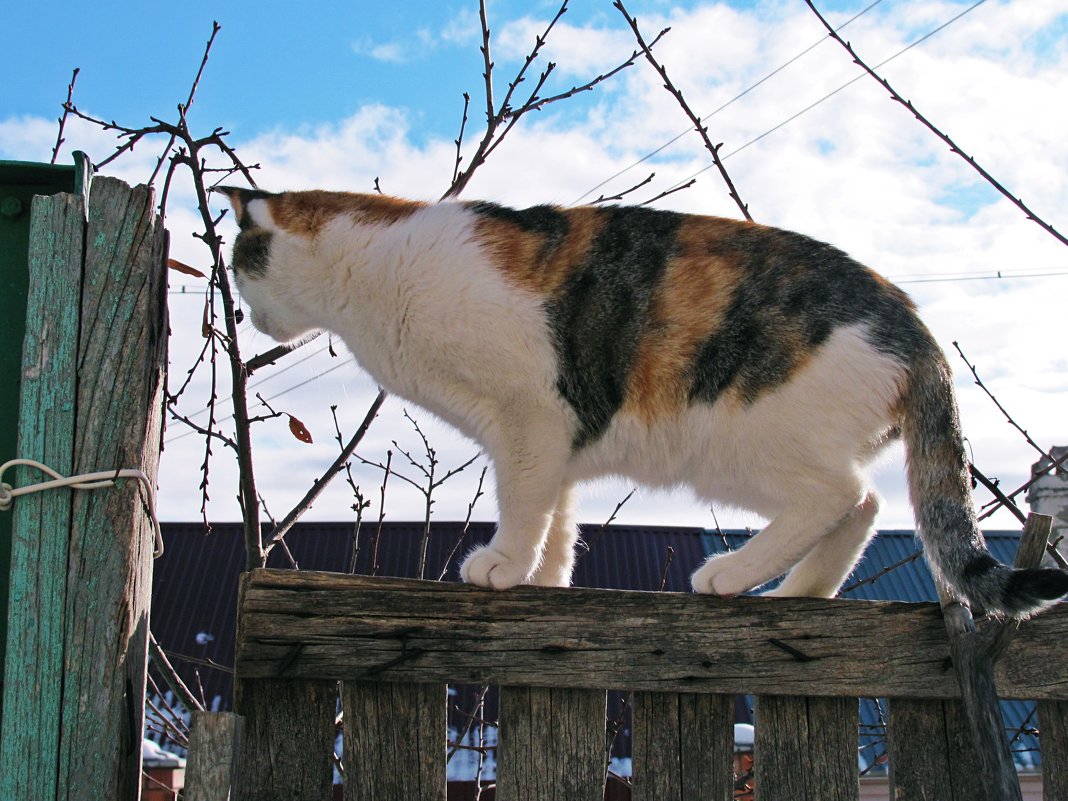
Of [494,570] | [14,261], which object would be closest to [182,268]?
[14,261]

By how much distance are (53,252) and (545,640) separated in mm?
1113

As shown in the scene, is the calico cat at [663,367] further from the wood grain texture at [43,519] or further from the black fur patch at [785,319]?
the wood grain texture at [43,519]

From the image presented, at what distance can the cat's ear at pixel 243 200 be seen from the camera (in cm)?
260

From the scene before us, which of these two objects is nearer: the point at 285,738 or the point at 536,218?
the point at 285,738

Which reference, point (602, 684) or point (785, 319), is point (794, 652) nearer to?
point (602, 684)

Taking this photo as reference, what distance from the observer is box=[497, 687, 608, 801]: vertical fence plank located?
1779 mm

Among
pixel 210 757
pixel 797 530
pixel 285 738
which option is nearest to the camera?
pixel 210 757

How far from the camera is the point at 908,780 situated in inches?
75.5

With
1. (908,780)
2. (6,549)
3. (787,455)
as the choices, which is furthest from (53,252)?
(908,780)

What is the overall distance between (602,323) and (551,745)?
96 cm

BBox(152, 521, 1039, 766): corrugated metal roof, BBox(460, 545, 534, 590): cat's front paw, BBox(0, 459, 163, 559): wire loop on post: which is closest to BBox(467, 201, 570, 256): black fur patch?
BBox(460, 545, 534, 590): cat's front paw

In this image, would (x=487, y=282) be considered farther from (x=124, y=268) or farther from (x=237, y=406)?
(x=124, y=268)

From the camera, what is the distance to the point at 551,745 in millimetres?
1794

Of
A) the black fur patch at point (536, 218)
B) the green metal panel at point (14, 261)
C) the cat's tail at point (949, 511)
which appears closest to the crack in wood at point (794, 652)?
the cat's tail at point (949, 511)
